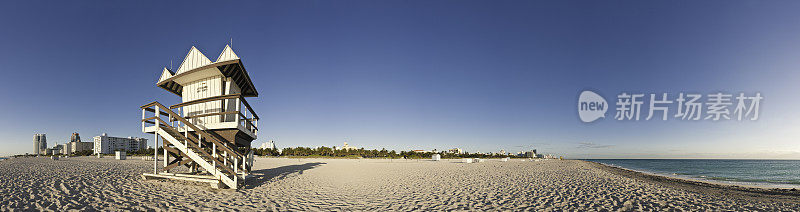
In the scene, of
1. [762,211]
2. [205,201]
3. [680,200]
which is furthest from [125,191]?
[762,211]

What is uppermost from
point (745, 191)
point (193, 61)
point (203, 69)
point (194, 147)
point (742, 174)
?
point (193, 61)

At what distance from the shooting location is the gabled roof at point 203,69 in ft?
34.3

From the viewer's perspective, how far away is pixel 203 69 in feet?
34.5

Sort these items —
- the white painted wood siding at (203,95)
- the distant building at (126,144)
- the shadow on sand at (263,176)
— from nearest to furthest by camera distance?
the white painted wood siding at (203,95)
the shadow on sand at (263,176)
the distant building at (126,144)

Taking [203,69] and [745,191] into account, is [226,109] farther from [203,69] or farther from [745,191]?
[745,191]

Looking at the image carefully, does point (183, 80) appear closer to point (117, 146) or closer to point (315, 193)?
point (315, 193)

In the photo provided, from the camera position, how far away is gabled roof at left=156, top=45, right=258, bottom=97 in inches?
411

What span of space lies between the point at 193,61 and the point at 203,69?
89cm

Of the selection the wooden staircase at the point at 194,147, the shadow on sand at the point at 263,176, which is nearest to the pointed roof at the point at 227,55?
the wooden staircase at the point at 194,147

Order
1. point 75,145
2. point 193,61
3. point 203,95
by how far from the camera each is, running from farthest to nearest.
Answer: point 75,145 < point 203,95 < point 193,61

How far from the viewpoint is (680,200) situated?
984 centimetres

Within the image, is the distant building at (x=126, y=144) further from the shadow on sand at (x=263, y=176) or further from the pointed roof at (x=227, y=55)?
the pointed roof at (x=227, y=55)

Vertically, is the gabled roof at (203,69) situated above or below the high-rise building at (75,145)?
above

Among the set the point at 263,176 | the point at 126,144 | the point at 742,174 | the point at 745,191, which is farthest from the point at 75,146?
the point at 742,174
